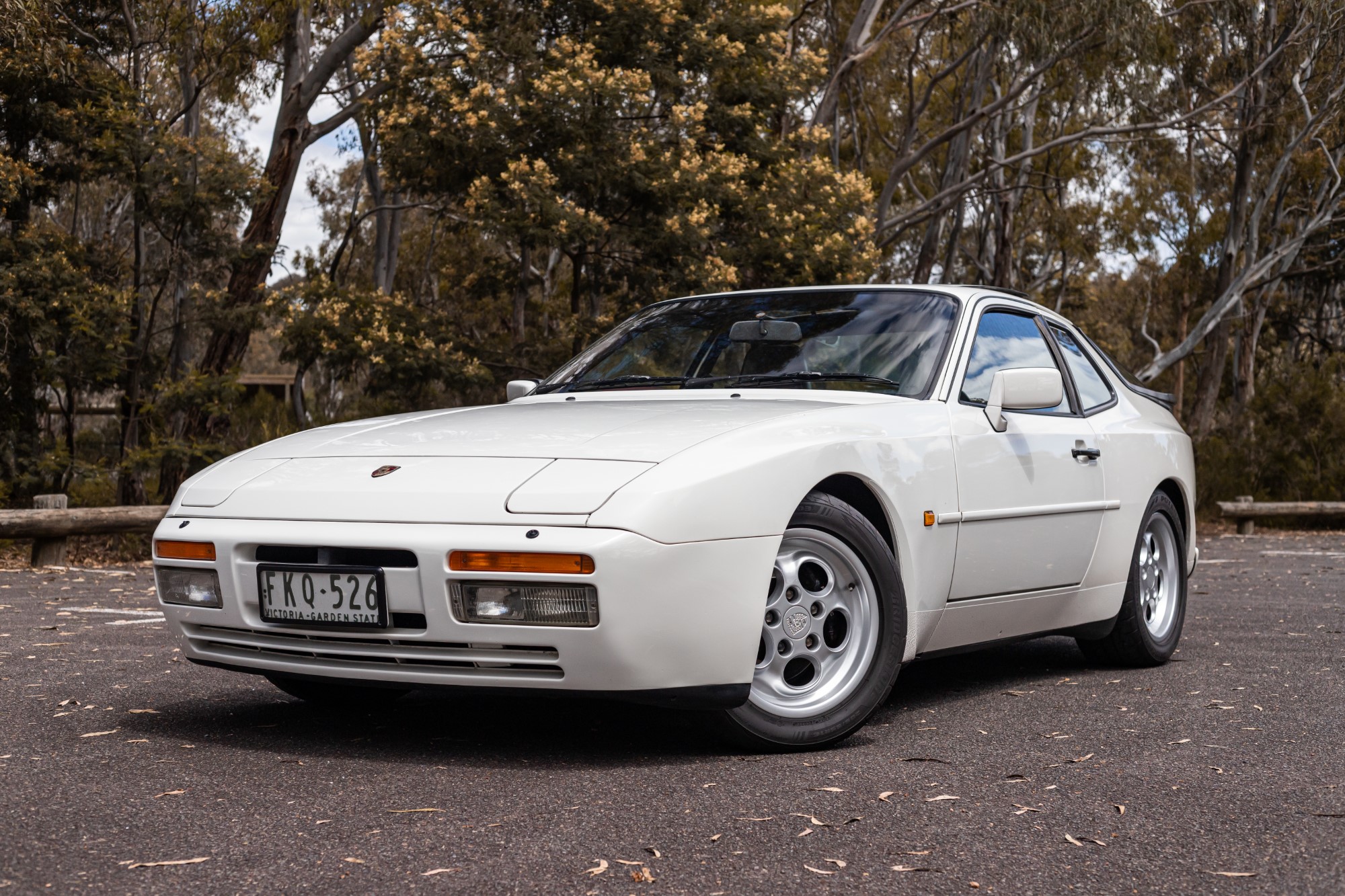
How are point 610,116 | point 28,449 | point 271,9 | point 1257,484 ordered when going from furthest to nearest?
point 1257,484 < point 271,9 < point 610,116 < point 28,449

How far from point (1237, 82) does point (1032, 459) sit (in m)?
21.0

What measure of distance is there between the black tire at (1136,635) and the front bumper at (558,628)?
2.38m

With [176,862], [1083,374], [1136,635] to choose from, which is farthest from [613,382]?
[176,862]

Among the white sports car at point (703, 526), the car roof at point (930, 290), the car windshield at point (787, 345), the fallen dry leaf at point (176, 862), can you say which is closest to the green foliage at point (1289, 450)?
the car roof at point (930, 290)

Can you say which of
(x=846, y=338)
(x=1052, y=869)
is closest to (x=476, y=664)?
(x=1052, y=869)

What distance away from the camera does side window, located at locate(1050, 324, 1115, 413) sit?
5398 millimetres

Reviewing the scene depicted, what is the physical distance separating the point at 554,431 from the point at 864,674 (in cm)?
110

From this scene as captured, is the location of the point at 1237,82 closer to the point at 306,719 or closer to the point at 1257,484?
the point at 1257,484

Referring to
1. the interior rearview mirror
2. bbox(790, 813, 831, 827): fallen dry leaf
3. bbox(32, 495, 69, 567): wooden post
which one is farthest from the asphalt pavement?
bbox(32, 495, 69, 567): wooden post

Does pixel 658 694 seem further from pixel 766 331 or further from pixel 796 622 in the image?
pixel 766 331

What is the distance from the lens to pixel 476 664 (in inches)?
135

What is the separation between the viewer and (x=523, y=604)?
332 centimetres

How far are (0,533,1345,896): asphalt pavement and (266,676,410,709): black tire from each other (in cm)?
6

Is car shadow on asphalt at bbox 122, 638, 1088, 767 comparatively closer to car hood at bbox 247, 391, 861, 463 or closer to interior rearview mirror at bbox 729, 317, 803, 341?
car hood at bbox 247, 391, 861, 463
